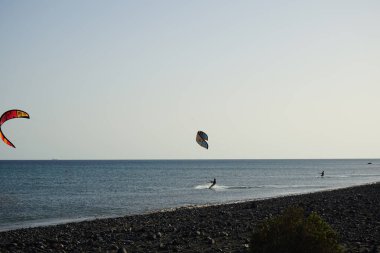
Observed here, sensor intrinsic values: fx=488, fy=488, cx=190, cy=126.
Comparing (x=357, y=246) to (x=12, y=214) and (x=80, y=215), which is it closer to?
(x=80, y=215)

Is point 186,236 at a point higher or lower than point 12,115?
lower

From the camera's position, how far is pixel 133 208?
39031mm

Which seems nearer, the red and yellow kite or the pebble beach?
the pebble beach

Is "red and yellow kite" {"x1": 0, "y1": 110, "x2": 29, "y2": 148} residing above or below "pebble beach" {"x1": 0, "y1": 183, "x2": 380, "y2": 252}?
above

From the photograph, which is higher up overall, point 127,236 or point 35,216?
point 35,216

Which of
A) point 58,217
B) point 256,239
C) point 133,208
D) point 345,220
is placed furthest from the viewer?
point 133,208

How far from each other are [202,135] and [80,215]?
11.9 meters

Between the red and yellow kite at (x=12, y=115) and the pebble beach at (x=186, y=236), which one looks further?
the red and yellow kite at (x=12, y=115)

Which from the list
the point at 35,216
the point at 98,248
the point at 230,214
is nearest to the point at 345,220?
the point at 230,214

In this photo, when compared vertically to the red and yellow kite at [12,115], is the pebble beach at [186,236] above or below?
below

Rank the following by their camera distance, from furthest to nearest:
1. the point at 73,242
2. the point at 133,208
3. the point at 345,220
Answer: the point at 133,208 < the point at 345,220 < the point at 73,242

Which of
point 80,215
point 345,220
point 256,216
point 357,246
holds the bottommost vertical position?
point 357,246

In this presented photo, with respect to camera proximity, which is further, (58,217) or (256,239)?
(58,217)

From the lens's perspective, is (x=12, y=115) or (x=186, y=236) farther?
(x=12, y=115)
